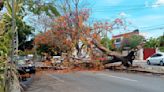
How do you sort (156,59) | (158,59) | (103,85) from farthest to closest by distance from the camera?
(156,59), (158,59), (103,85)

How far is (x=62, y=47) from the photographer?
25.4 metres

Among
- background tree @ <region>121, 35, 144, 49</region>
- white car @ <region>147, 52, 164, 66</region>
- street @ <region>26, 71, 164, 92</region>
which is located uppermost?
background tree @ <region>121, 35, 144, 49</region>

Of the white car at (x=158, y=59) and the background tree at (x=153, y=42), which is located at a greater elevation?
the background tree at (x=153, y=42)

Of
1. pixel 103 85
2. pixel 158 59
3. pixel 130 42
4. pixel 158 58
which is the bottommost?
pixel 103 85

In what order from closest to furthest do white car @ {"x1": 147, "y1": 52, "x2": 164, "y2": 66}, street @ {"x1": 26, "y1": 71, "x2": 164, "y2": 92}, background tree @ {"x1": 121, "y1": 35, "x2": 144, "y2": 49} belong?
street @ {"x1": 26, "y1": 71, "x2": 164, "y2": 92}, white car @ {"x1": 147, "y1": 52, "x2": 164, "y2": 66}, background tree @ {"x1": 121, "y1": 35, "x2": 144, "y2": 49}

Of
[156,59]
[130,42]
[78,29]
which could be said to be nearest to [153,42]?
[130,42]

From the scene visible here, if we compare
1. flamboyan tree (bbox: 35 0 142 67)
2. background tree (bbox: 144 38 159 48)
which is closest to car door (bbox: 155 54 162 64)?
flamboyan tree (bbox: 35 0 142 67)

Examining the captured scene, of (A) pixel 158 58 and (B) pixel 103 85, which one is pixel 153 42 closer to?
(A) pixel 158 58

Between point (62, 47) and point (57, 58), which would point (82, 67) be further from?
point (62, 47)

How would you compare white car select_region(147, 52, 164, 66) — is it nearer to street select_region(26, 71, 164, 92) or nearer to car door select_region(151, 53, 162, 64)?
car door select_region(151, 53, 162, 64)

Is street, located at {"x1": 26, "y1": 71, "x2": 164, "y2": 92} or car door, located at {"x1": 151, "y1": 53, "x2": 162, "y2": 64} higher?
car door, located at {"x1": 151, "y1": 53, "x2": 162, "y2": 64}

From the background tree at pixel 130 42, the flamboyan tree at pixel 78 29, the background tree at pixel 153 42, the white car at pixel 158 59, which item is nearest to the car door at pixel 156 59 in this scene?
the white car at pixel 158 59

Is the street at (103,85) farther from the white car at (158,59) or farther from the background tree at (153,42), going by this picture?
the background tree at (153,42)

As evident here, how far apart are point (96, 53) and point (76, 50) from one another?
4010 mm
